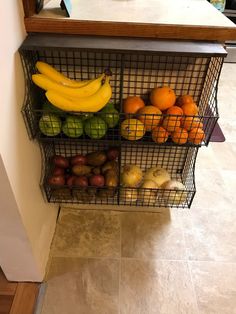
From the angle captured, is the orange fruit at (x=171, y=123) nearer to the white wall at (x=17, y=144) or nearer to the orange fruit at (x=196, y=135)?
the orange fruit at (x=196, y=135)

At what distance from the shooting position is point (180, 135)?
3.21 feet

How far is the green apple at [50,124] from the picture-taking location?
0.95 metres

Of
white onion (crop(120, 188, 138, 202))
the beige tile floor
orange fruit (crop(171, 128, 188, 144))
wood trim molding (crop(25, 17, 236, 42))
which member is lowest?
the beige tile floor

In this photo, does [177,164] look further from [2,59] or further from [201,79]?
[2,59]

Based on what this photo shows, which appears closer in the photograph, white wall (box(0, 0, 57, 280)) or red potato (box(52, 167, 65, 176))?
white wall (box(0, 0, 57, 280))

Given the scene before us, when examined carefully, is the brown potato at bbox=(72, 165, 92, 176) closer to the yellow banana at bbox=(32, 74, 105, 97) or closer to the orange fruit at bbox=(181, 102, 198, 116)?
the yellow banana at bbox=(32, 74, 105, 97)

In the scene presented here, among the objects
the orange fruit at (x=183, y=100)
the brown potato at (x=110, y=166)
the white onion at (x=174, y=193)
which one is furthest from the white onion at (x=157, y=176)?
the orange fruit at (x=183, y=100)

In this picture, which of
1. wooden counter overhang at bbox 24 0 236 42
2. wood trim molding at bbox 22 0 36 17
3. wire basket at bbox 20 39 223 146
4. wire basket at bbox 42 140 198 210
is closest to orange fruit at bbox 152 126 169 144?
wire basket at bbox 20 39 223 146

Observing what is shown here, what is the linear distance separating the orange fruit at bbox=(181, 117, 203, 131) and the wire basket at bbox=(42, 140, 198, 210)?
0.28 meters

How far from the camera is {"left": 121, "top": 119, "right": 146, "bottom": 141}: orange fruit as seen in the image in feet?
3.20

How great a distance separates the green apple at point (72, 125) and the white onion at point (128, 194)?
38cm

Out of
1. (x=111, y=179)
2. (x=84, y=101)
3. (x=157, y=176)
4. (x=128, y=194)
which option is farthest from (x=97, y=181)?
(x=84, y=101)

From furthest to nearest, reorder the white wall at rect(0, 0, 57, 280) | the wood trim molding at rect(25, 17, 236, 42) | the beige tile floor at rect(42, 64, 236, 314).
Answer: the beige tile floor at rect(42, 64, 236, 314), the wood trim molding at rect(25, 17, 236, 42), the white wall at rect(0, 0, 57, 280)

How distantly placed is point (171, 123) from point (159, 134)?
6 cm
